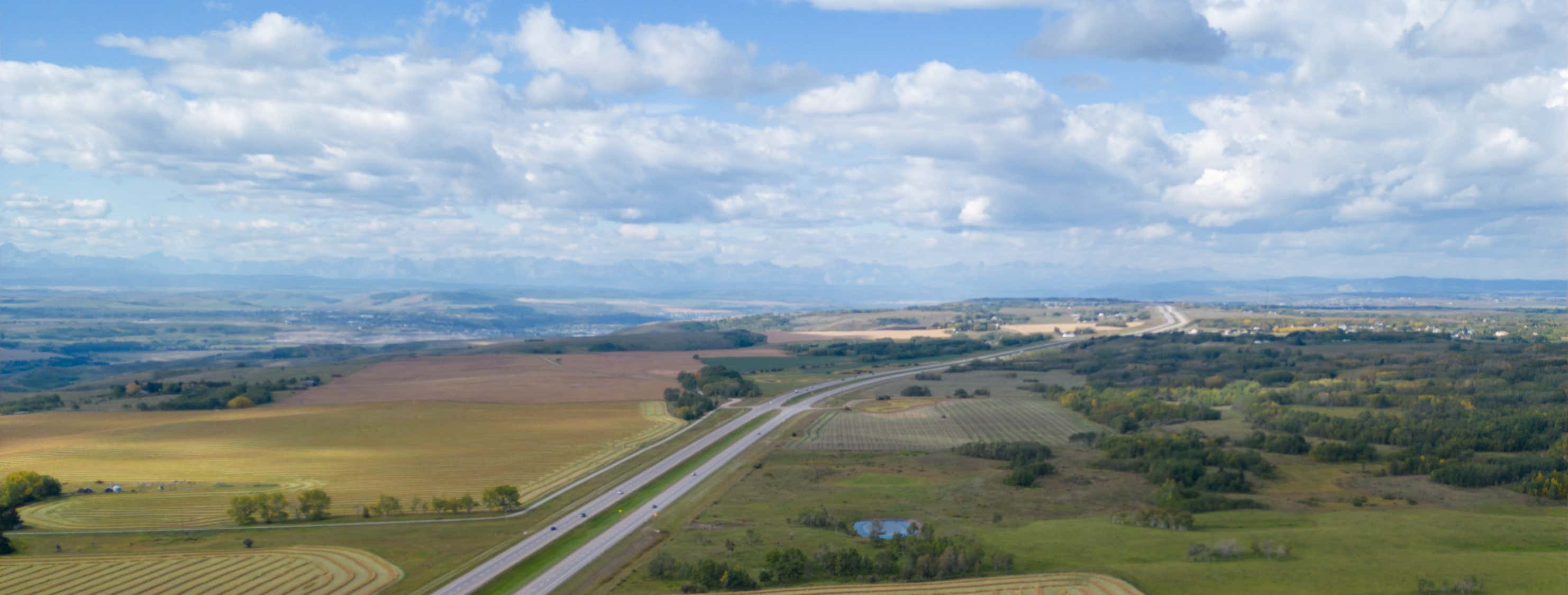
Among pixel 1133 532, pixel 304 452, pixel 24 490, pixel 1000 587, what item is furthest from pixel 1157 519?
pixel 24 490

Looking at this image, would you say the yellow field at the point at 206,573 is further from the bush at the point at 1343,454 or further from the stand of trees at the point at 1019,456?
the bush at the point at 1343,454

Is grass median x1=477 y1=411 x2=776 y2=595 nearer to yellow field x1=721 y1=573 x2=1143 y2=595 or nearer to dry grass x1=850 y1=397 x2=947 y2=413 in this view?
yellow field x1=721 y1=573 x2=1143 y2=595

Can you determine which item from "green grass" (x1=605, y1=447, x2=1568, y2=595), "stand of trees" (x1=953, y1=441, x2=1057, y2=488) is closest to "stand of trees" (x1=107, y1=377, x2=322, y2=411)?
"green grass" (x1=605, y1=447, x2=1568, y2=595)

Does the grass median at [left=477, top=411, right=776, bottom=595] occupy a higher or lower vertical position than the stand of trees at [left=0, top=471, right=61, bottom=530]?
lower

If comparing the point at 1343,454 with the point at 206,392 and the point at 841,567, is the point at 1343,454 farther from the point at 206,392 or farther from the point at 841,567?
the point at 206,392

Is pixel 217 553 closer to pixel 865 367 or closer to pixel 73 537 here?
pixel 73 537

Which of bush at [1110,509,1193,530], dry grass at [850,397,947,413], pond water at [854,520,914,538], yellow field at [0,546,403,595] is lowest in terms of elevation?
pond water at [854,520,914,538]

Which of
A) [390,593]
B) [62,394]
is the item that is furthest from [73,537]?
[62,394]
